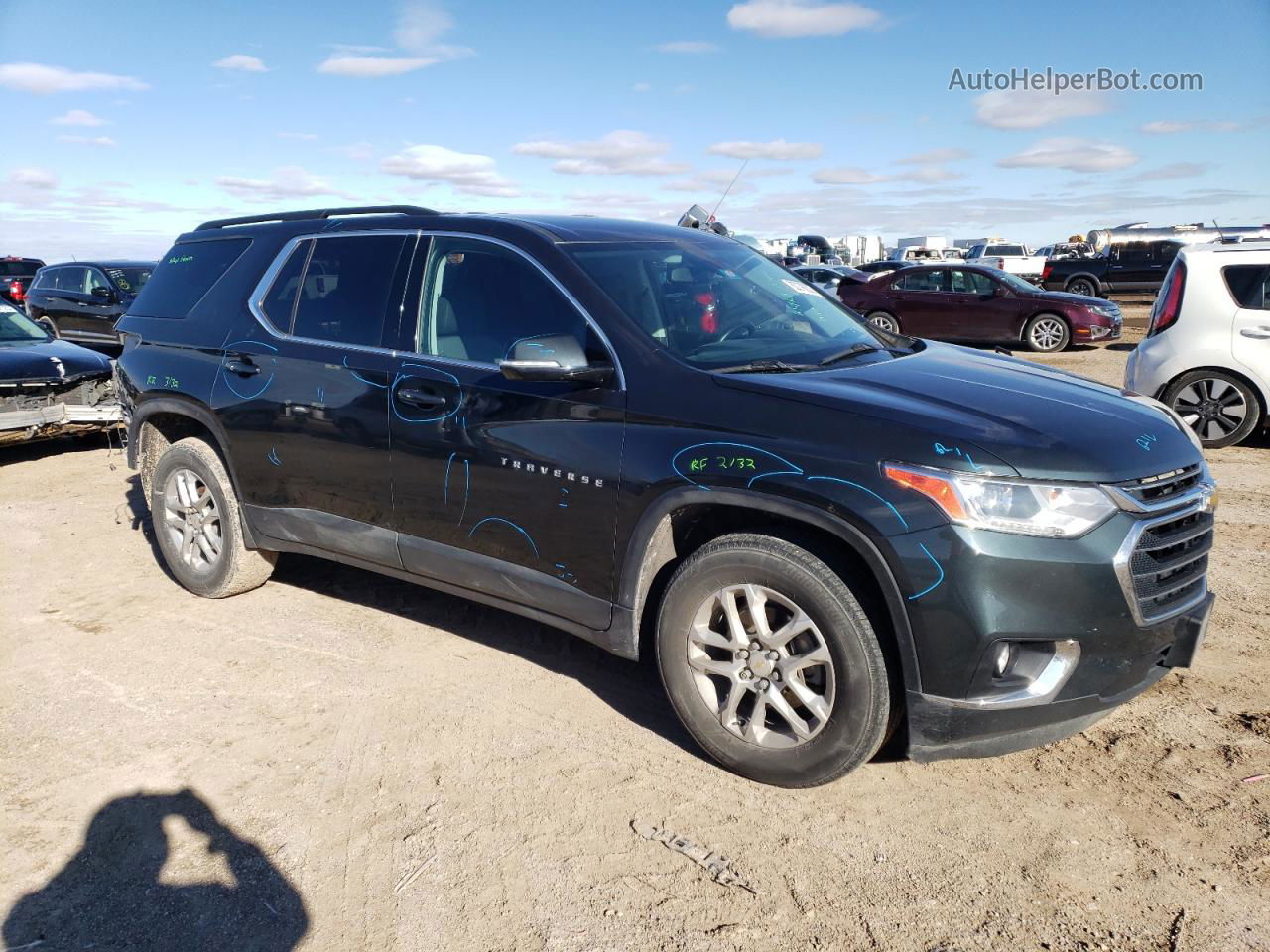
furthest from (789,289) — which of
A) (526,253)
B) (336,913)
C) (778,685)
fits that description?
(336,913)

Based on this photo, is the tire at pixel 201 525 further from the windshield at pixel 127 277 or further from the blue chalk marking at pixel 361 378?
the windshield at pixel 127 277

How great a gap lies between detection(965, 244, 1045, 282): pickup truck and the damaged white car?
1073 inches

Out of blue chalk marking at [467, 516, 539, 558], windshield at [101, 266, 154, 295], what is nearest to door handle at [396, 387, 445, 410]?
blue chalk marking at [467, 516, 539, 558]

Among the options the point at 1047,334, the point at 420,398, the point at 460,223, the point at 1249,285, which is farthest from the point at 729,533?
the point at 1047,334

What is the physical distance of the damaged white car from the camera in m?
8.62

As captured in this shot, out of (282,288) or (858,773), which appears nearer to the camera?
(858,773)

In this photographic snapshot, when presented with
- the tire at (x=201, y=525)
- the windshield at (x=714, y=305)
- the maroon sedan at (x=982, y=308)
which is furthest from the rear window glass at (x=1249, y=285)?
the maroon sedan at (x=982, y=308)

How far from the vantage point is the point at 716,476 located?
3.29 meters

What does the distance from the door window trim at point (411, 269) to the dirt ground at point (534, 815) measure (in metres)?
1.37

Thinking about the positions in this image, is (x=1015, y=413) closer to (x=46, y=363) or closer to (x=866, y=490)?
(x=866, y=490)

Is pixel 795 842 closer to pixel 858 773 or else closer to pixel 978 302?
pixel 858 773

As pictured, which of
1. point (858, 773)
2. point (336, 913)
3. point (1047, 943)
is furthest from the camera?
point (858, 773)

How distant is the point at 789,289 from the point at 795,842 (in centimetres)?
244

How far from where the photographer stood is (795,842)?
122 inches
